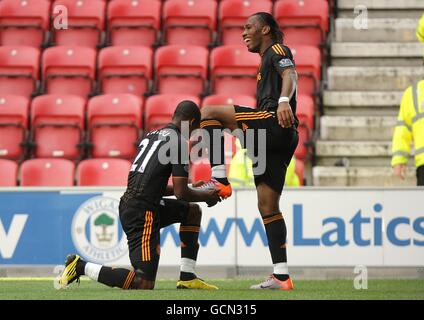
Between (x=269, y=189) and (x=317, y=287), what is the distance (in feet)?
3.96

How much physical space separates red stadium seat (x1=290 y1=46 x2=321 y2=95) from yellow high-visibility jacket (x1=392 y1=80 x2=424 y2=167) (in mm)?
3225

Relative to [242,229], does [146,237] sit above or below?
above

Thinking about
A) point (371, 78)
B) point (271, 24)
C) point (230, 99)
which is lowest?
point (230, 99)

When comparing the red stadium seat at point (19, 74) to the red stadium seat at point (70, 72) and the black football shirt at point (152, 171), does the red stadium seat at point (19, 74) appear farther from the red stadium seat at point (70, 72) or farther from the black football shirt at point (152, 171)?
the black football shirt at point (152, 171)

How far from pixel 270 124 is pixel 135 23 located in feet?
22.7

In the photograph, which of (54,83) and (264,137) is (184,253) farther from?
(54,83)

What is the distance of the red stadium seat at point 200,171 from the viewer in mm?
10836

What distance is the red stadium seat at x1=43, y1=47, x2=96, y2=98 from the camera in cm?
1280

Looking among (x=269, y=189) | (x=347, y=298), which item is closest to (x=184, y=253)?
(x=269, y=189)

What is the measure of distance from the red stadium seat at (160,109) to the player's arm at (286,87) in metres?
4.94

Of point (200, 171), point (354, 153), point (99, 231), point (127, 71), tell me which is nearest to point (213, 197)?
point (99, 231)

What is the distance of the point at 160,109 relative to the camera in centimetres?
1196

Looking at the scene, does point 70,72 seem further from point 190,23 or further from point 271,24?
point 271,24

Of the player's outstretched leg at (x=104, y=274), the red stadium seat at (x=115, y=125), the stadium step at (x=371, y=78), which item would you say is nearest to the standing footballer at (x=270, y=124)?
the player's outstretched leg at (x=104, y=274)
